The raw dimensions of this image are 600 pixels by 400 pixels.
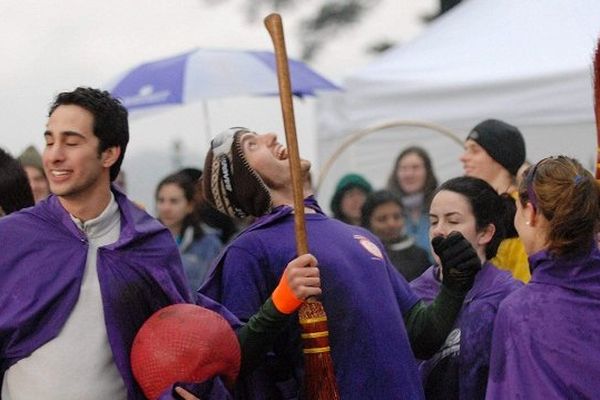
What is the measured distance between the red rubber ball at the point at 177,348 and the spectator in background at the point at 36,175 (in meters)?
3.77

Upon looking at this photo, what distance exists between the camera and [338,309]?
5.33 meters

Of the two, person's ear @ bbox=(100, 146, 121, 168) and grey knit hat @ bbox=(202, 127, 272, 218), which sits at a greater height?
person's ear @ bbox=(100, 146, 121, 168)

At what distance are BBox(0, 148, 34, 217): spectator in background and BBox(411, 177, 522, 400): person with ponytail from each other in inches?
65.2

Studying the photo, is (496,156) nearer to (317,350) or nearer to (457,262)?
(457,262)

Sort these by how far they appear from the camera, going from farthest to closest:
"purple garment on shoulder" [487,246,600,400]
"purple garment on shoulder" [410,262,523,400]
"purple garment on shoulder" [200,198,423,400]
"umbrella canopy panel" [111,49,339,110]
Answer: "umbrella canopy panel" [111,49,339,110] < "purple garment on shoulder" [410,262,523,400] < "purple garment on shoulder" [200,198,423,400] < "purple garment on shoulder" [487,246,600,400]

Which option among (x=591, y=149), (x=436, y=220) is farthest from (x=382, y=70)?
(x=436, y=220)

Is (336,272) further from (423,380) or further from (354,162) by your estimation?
(354,162)

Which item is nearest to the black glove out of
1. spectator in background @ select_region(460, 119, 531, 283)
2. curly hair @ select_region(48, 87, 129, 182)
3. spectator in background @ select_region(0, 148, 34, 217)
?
curly hair @ select_region(48, 87, 129, 182)

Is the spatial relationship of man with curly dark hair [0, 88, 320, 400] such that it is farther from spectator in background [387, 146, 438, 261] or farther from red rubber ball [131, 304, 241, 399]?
spectator in background [387, 146, 438, 261]

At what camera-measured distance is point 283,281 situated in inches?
199

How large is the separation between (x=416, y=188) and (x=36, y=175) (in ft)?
9.32

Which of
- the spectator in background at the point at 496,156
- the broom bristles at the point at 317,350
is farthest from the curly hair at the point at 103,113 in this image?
the spectator in background at the point at 496,156

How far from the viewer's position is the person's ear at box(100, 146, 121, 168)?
16.8 feet

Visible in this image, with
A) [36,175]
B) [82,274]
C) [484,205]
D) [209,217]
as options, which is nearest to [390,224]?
[209,217]
